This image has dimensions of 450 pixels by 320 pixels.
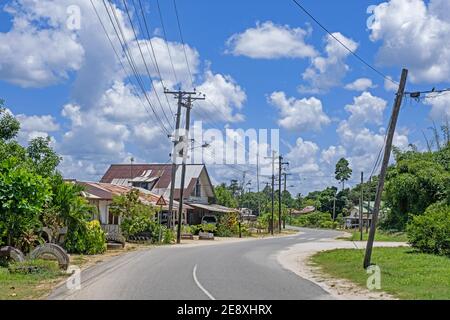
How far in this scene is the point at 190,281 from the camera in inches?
690

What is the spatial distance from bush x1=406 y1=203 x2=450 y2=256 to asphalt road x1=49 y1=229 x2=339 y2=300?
728cm

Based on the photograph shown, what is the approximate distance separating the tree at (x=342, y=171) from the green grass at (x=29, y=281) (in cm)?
11965

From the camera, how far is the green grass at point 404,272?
15.7 meters

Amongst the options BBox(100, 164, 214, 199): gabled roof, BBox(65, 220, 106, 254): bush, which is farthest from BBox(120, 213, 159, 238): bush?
BBox(100, 164, 214, 199): gabled roof

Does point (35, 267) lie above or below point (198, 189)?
below

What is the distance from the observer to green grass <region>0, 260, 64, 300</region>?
14.8 meters

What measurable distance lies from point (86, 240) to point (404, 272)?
1485 cm

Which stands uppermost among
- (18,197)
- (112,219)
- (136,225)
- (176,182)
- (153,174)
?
(153,174)

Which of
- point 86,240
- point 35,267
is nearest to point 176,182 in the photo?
point 86,240

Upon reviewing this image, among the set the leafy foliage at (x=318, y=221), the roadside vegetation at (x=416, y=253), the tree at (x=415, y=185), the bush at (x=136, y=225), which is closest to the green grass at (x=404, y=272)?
the roadside vegetation at (x=416, y=253)

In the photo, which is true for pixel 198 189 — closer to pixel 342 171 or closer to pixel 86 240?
pixel 86 240

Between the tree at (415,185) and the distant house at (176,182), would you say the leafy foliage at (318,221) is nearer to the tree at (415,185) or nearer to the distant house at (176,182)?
the distant house at (176,182)

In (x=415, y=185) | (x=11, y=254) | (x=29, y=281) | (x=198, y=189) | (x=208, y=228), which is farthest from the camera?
(x=198, y=189)
